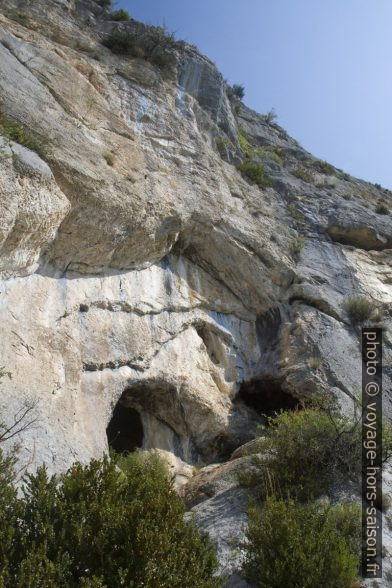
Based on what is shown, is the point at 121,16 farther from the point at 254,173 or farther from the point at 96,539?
the point at 96,539

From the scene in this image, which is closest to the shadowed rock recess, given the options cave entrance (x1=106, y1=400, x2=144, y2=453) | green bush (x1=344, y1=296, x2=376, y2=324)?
cave entrance (x1=106, y1=400, x2=144, y2=453)

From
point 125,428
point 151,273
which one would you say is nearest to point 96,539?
point 125,428

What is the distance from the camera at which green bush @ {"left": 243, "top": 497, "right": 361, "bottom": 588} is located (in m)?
4.36

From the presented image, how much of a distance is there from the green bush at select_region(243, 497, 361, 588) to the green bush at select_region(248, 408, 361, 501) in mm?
1121

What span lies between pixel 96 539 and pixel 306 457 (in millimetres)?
3436

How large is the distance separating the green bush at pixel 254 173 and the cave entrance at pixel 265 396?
665 centimetres

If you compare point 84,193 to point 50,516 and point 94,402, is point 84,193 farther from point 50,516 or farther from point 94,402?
point 50,516

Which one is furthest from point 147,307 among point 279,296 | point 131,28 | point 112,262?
point 131,28

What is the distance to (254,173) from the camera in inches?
589

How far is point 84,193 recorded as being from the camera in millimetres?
7637

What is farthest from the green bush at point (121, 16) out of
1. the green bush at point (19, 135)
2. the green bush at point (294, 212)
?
the green bush at point (19, 135)

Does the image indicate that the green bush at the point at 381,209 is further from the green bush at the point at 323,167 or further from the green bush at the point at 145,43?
the green bush at the point at 145,43

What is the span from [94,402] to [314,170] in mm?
14409

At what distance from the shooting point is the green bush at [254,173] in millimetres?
14812
